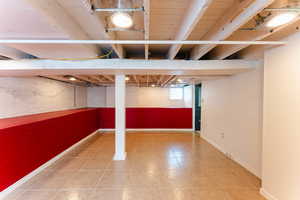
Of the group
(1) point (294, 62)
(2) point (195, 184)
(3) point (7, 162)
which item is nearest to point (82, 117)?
(3) point (7, 162)

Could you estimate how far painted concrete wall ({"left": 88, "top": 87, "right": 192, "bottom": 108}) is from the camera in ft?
22.7

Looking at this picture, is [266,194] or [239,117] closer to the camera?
[266,194]

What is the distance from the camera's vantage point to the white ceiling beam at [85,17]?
1.26 metres

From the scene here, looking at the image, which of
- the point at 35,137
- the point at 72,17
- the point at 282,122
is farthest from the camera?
the point at 35,137

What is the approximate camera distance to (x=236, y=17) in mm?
1361

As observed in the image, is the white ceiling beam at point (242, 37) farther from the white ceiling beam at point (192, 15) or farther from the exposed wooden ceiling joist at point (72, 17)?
the exposed wooden ceiling joist at point (72, 17)

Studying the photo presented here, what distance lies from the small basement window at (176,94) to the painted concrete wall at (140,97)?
0.54ft

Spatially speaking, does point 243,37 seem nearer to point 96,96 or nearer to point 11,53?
point 11,53

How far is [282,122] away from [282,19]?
1.27 metres

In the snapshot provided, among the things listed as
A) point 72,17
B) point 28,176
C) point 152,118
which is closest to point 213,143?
point 152,118

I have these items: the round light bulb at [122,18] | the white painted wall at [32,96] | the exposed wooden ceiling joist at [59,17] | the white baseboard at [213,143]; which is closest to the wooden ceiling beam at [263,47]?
the round light bulb at [122,18]

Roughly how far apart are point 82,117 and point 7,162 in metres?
2.57

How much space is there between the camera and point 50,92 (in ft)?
14.1

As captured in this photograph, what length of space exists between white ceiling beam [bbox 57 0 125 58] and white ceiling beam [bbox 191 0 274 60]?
123 centimetres
